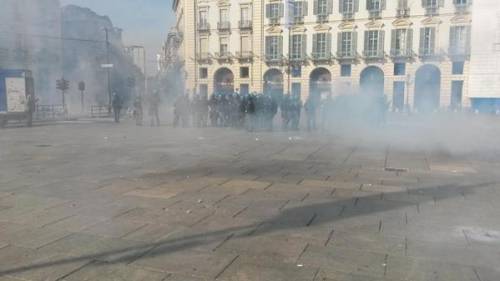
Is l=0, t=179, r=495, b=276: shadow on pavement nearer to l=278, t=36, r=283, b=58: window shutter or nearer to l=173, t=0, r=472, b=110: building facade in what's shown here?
l=173, t=0, r=472, b=110: building facade

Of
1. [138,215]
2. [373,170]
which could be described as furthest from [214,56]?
[138,215]

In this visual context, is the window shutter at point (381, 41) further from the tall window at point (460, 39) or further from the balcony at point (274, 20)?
the tall window at point (460, 39)

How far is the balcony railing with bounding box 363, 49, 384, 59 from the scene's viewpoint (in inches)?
1219

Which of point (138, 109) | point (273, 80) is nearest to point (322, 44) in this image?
point (273, 80)

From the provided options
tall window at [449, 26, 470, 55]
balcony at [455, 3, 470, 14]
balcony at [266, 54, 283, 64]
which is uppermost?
balcony at [266, 54, 283, 64]

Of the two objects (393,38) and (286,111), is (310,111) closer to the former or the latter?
(286,111)

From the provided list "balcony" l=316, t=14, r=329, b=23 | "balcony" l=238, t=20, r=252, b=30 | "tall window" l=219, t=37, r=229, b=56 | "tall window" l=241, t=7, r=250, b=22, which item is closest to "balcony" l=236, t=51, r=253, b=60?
"tall window" l=219, t=37, r=229, b=56

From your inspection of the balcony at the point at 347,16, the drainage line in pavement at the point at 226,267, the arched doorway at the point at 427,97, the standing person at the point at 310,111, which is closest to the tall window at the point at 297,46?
the balcony at the point at 347,16

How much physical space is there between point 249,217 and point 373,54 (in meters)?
29.3

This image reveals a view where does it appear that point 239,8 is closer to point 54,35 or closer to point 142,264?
point 54,35

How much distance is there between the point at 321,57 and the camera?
111ft

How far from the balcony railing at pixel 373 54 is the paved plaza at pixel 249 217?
2363 centimetres

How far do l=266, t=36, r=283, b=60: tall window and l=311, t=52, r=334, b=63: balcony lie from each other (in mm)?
2630

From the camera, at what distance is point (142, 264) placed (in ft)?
9.98
